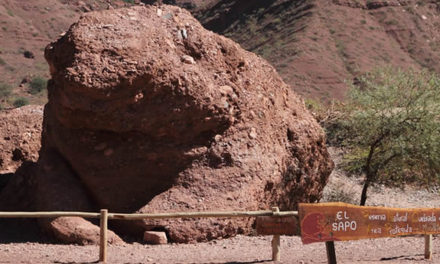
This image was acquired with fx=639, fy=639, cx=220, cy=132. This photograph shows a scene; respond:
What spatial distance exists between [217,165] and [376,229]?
284 cm

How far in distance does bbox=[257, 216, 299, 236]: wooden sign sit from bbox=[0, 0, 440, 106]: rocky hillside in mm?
37636

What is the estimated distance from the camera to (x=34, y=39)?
6719cm

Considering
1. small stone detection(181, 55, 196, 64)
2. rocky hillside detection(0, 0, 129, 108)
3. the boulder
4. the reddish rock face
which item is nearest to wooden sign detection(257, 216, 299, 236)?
the reddish rock face

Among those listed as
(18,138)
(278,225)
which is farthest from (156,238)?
(18,138)

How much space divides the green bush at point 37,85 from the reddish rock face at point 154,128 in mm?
42461

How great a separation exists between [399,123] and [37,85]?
1669 inches

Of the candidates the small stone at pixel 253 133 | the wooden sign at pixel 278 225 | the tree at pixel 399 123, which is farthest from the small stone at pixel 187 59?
the tree at pixel 399 123

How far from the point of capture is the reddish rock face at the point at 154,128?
9023 mm

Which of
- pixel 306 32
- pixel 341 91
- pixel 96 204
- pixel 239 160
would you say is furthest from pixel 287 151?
pixel 306 32

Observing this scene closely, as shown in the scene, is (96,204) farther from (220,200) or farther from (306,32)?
(306,32)

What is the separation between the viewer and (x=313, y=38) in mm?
51781

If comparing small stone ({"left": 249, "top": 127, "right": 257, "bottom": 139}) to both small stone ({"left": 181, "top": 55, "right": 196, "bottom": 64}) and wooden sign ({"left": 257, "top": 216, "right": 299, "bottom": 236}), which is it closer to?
small stone ({"left": 181, "top": 55, "right": 196, "bottom": 64})

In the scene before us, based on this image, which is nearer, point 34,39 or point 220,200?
point 220,200

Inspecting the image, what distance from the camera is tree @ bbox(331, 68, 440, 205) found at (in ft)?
43.8
